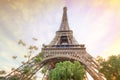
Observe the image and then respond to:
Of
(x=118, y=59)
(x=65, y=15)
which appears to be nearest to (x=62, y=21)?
(x=65, y=15)

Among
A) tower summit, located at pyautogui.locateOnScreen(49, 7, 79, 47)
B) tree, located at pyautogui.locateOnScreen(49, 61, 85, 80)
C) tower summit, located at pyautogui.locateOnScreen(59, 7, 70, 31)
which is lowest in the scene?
tree, located at pyautogui.locateOnScreen(49, 61, 85, 80)

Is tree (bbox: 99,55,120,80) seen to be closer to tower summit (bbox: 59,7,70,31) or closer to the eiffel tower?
the eiffel tower

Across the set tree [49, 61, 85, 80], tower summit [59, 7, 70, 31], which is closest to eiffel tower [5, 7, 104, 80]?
tower summit [59, 7, 70, 31]

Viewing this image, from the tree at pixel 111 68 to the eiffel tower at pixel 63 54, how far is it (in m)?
14.1

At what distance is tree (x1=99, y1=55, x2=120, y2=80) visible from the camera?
30.3 m

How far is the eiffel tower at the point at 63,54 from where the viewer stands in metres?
47.8

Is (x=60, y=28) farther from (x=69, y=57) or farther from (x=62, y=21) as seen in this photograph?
(x=69, y=57)

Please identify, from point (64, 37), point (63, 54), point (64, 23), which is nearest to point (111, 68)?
point (63, 54)

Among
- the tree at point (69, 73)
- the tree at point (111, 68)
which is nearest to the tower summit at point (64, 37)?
the tree at point (69, 73)

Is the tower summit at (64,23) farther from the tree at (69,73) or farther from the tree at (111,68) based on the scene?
the tree at (111,68)

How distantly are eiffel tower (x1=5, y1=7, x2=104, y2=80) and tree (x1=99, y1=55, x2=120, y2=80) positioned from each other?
1412 centimetres

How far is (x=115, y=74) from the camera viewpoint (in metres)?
30.5

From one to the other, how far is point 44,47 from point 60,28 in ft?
28.9

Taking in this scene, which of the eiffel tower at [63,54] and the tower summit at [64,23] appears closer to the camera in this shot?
the eiffel tower at [63,54]
